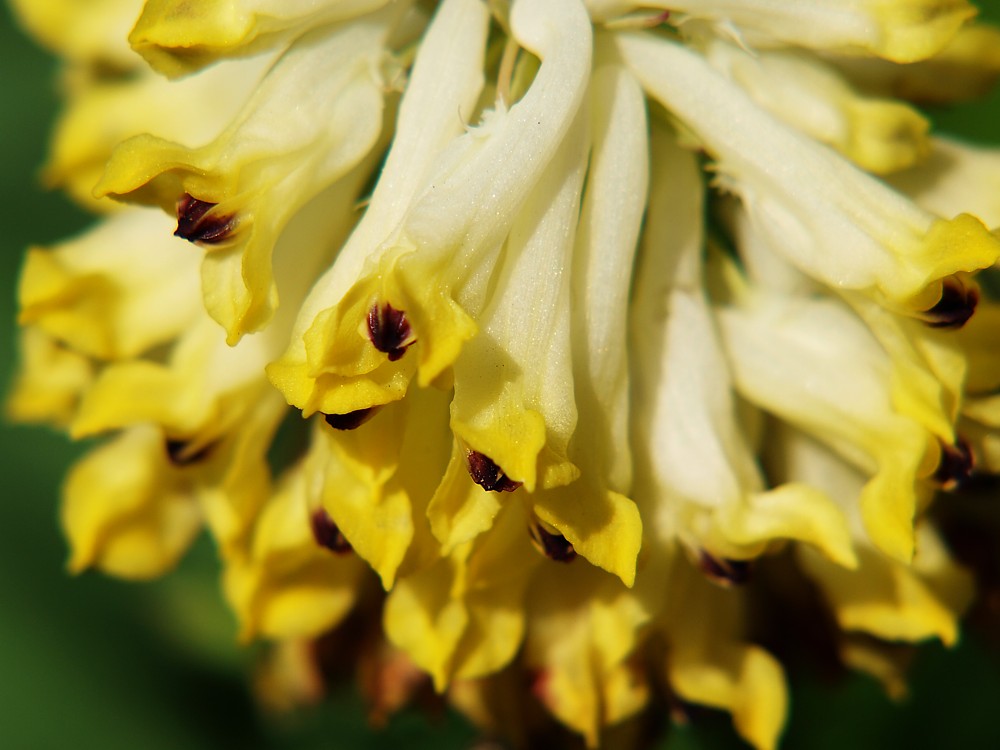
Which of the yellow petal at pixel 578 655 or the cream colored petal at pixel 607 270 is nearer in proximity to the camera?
the cream colored petal at pixel 607 270

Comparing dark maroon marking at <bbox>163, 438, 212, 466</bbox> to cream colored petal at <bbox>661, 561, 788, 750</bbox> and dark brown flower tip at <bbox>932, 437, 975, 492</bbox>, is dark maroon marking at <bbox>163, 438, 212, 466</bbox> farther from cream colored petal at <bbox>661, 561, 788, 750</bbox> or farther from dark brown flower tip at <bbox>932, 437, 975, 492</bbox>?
dark brown flower tip at <bbox>932, 437, 975, 492</bbox>

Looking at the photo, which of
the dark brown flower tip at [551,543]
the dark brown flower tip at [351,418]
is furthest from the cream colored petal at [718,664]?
the dark brown flower tip at [351,418]

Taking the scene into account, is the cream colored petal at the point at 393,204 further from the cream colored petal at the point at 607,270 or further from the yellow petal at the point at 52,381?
the yellow petal at the point at 52,381

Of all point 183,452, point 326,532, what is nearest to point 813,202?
point 326,532

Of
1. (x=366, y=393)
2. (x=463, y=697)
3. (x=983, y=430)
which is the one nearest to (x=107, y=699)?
(x=463, y=697)

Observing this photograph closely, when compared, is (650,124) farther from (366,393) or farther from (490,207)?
(366,393)

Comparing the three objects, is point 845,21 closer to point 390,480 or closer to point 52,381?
point 390,480

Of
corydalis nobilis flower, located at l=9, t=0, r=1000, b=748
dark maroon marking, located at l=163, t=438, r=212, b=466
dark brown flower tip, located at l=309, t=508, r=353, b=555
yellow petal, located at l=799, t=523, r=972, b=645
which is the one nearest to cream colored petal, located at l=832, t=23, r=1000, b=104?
corydalis nobilis flower, located at l=9, t=0, r=1000, b=748

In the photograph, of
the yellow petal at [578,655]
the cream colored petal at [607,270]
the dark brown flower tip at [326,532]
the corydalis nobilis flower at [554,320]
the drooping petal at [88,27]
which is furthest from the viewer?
the drooping petal at [88,27]
